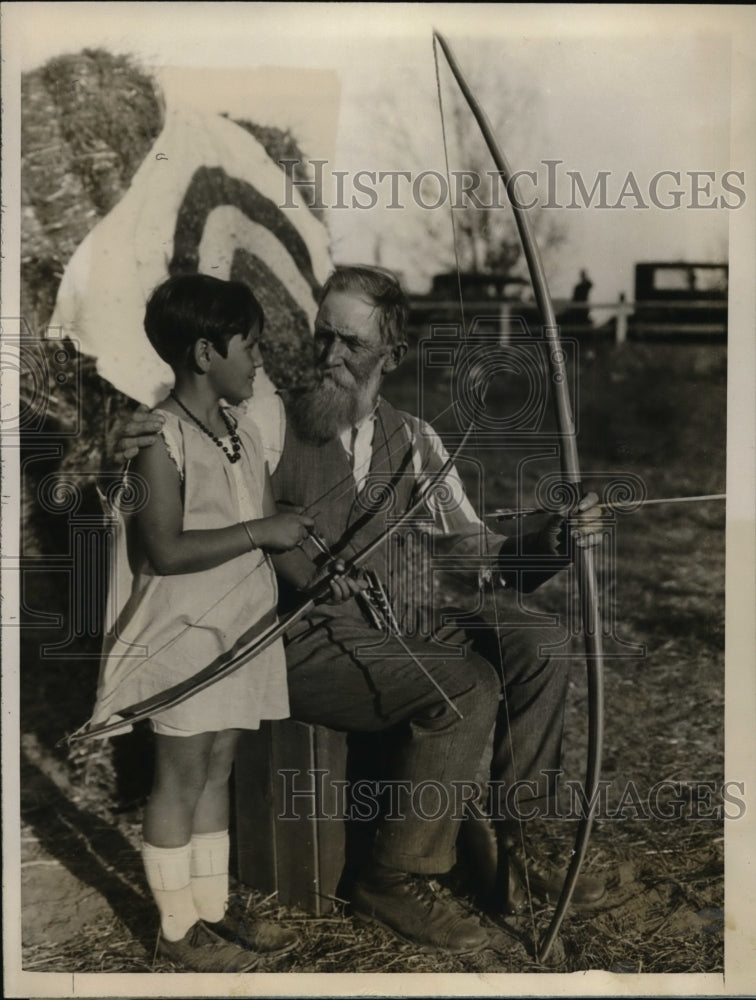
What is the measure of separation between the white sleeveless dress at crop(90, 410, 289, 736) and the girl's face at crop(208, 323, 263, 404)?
2.0 inches

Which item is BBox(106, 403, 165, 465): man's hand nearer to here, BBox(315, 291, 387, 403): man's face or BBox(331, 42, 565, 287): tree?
BBox(315, 291, 387, 403): man's face

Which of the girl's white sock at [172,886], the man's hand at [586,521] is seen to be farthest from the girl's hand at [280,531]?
the girl's white sock at [172,886]

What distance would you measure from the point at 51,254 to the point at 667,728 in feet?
6.34

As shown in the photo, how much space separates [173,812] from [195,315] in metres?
1.14

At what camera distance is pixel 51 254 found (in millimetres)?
2852

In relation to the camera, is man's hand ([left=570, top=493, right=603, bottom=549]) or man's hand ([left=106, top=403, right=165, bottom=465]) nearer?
man's hand ([left=106, top=403, right=165, bottom=465])

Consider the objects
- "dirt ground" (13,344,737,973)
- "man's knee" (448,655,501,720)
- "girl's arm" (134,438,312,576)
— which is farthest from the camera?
"dirt ground" (13,344,737,973)

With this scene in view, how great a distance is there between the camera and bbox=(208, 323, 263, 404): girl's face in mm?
2703

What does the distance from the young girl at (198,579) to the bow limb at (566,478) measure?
636 millimetres

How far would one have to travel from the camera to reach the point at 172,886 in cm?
276

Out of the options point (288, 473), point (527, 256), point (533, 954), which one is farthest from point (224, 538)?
point (533, 954)

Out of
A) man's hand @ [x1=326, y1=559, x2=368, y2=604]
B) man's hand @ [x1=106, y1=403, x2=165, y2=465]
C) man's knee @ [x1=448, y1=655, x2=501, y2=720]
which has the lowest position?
man's knee @ [x1=448, y1=655, x2=501, y2=720]

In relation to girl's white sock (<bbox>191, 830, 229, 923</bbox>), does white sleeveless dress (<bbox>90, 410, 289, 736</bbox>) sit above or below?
above

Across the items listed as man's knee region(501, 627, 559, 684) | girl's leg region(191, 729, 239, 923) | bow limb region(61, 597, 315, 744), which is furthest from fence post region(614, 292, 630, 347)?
girl's leg region(191, 729, 239, 923)
